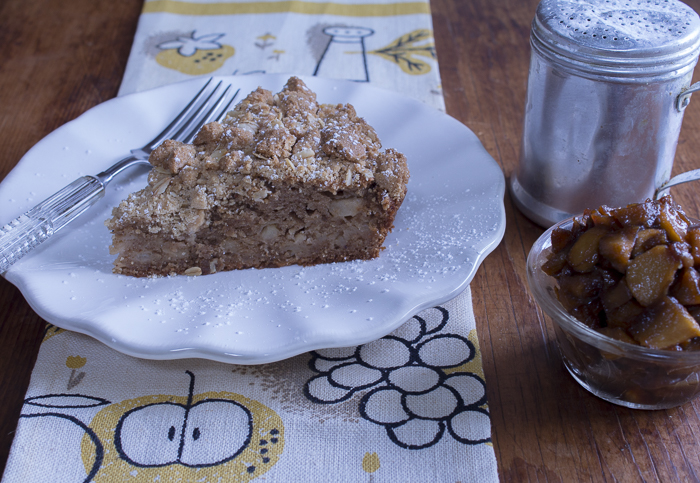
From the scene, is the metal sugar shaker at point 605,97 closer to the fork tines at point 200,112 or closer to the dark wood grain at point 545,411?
the dark wood grain at point 545,411

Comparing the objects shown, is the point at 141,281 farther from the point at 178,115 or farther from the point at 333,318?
the point at 178,115

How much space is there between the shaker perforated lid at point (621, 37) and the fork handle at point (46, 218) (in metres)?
1.49

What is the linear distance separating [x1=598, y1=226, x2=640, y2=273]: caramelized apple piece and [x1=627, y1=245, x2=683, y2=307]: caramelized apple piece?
0.02m

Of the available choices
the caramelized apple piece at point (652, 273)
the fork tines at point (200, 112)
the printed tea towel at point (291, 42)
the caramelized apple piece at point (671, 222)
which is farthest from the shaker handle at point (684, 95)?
the fork tines at point (200, 112)

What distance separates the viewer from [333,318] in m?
1.51

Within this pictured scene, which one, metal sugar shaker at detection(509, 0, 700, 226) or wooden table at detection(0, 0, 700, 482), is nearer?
wooden table at detection(0, 0, 700, 482)

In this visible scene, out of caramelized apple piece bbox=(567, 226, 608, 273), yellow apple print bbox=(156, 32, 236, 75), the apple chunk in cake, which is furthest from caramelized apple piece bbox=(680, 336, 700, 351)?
yellow apple print bbox=(156, 32, 236, 75)

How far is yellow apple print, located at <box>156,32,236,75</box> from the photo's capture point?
2.89m

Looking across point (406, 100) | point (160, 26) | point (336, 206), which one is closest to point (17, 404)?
point (336, 206)

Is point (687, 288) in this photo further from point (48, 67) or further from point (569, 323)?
point (48, 67)

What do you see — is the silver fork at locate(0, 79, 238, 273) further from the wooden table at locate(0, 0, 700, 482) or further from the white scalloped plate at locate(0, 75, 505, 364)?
the wooden table at locate(0, 0, 700, 482)

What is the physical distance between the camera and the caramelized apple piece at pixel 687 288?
1.23m

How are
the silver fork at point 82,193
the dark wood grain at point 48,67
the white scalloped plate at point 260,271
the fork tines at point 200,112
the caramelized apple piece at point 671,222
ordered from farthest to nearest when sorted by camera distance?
the dark wood grain at point 48,67, the fork tines at point 200,112, the silver fork at point 82,193, the white scalloped plate at point 260,271, the caramelized apple piece at point 671,222

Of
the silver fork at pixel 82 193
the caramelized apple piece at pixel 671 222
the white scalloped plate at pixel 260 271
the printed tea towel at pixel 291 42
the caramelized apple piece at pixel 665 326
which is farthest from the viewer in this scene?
the printed tea towel at pixel 291 42
